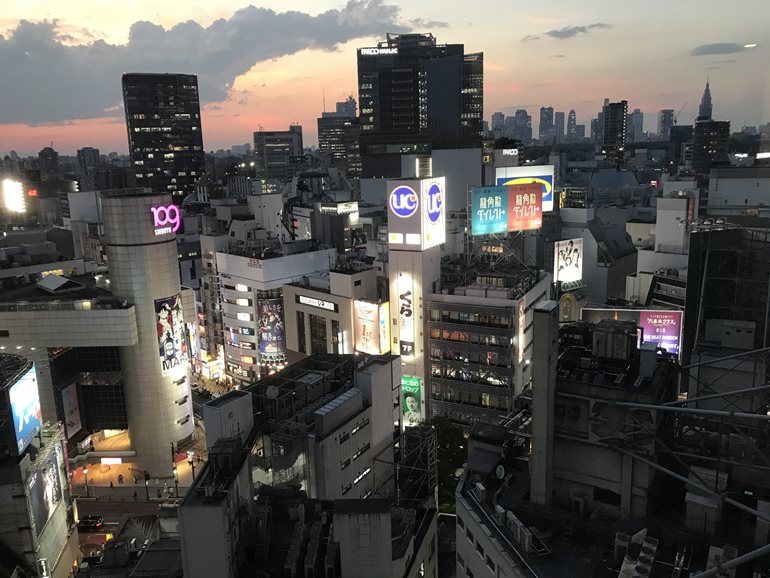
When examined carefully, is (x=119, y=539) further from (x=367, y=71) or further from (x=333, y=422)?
(x=367, y=71)

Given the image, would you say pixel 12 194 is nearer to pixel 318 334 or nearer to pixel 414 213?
pixel 318 334

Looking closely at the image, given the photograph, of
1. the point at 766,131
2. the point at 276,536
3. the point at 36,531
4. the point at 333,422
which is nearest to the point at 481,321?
the point at 333,422

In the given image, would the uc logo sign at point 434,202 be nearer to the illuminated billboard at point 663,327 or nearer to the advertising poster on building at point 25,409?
the illuminated billboard at point 663,327

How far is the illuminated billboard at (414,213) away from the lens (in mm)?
51906

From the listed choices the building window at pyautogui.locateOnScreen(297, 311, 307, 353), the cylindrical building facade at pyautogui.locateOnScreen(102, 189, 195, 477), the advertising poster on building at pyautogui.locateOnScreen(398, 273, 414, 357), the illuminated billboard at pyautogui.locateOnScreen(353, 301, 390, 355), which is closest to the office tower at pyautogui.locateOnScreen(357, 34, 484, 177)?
the building window at pyautogui.locateOnScreen(297, 311, 307, 353)

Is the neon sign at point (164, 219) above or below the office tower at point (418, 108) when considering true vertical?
below

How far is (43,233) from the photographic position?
95562mm

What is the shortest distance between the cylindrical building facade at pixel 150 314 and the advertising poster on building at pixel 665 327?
39.7 meters

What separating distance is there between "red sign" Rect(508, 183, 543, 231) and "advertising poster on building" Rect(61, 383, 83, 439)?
4067 centimetres

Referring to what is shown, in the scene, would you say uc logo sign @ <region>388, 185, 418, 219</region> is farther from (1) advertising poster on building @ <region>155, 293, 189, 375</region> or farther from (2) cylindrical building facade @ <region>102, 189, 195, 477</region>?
(1) advertising poster on building @ <region>155, 293, 189, 375</region>

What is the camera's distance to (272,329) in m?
66.6

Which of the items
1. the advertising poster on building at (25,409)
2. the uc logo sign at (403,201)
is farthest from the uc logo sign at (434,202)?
the advertising poster on building at (25,409)

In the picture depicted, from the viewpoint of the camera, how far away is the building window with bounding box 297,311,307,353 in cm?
6312

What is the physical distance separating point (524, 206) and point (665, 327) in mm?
16751
